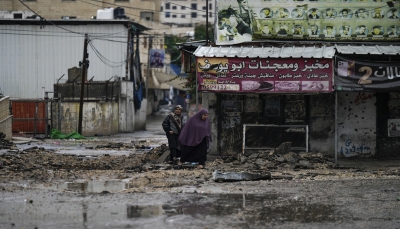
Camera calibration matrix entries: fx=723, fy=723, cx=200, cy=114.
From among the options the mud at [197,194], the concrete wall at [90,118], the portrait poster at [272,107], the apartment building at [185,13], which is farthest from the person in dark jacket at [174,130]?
the apartment building at [185,13]

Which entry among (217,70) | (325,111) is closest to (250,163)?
(217,70)

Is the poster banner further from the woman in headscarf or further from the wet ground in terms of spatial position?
the woman in headscarf

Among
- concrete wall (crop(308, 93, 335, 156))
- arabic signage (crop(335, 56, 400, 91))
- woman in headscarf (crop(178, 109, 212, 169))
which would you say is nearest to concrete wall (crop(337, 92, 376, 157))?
concrete wall (crop(308, 93, 335, 156))

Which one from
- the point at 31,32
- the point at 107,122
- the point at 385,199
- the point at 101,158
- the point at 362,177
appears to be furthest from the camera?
the point at 31,32

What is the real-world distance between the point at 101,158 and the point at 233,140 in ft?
12.4

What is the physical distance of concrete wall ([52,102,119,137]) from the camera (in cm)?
3809

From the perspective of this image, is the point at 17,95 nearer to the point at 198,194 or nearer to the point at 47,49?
the point at 47,49

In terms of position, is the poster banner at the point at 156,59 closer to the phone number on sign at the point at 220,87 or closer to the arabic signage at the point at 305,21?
the arabic signage at the point at 305,21

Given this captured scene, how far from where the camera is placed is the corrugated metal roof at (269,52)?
18.6 meters

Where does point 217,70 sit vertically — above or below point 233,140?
above

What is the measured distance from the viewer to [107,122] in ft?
130

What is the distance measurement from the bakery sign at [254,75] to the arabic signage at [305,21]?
1.59 meters

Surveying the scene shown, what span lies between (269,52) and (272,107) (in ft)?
6.52

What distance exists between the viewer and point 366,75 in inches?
710
